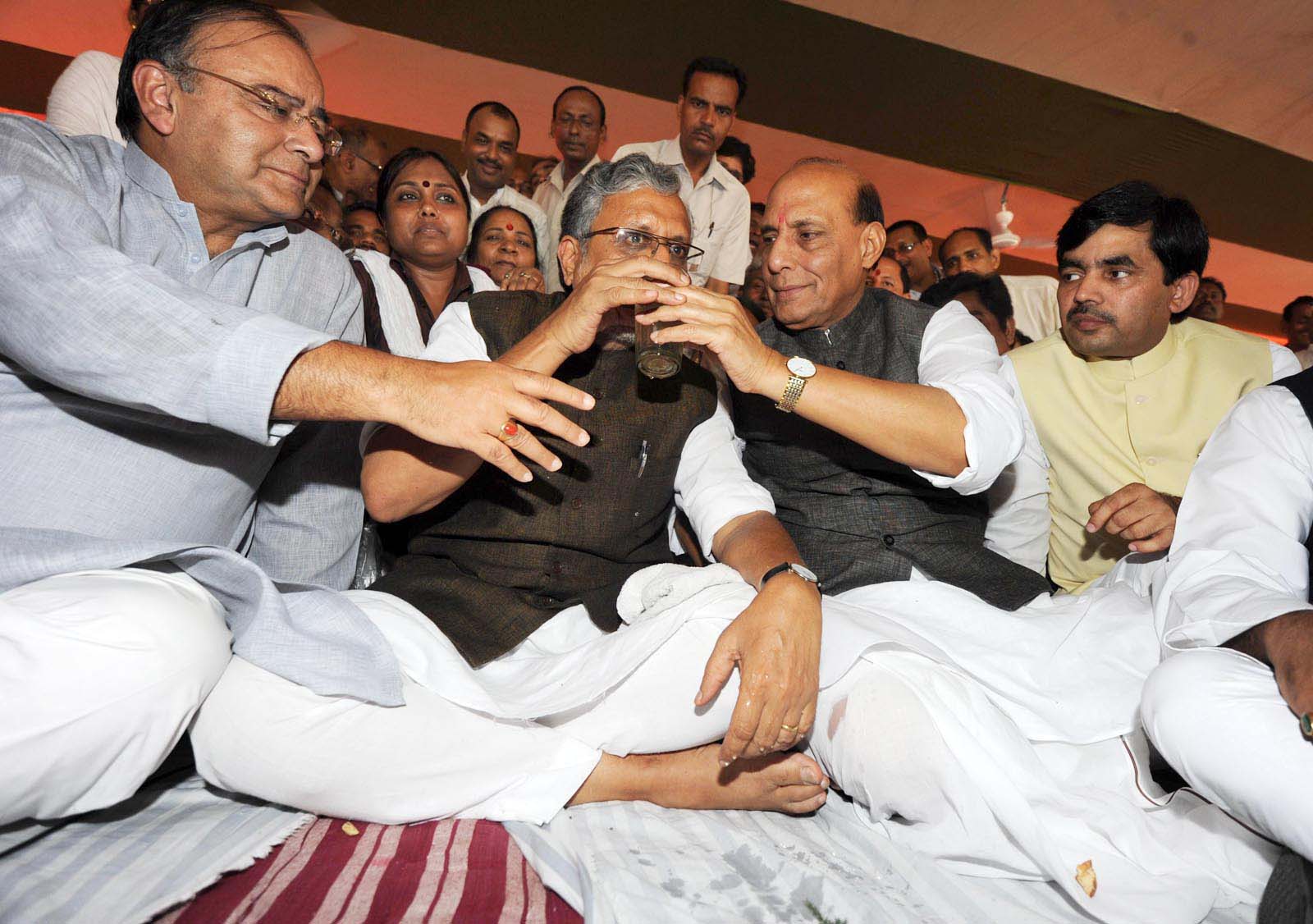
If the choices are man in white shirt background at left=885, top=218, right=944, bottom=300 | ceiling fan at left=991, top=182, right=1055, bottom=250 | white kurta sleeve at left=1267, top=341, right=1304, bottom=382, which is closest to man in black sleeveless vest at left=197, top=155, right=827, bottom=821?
white kurta sleeve at left=1267, top=341, right=1304, bottom=382

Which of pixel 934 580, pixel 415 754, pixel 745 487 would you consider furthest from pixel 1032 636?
pixel 415 754

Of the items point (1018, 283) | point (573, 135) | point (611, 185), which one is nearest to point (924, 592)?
point (611, 185)

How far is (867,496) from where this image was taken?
222cm

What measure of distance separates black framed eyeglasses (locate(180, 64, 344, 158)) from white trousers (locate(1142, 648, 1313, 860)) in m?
2.11

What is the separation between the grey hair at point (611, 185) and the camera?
2.09m

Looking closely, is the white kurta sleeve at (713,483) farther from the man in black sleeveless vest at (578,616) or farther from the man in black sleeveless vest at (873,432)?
the man in black sleeveless vest at (873,432)

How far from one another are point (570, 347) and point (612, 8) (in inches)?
220

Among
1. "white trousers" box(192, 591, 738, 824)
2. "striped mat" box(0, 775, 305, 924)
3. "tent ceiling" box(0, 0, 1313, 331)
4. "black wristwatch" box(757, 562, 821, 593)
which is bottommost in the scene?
"striped mat" box(0, 775, 305, 924)

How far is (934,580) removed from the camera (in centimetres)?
210

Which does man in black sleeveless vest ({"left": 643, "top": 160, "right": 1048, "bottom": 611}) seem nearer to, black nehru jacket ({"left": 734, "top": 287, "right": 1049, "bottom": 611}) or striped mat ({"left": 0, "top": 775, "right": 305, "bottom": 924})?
black nehru jacket ({"left": 734, "top": 287, "right": 1049, "bottom": 611})

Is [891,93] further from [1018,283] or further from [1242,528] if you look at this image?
[1242,528]

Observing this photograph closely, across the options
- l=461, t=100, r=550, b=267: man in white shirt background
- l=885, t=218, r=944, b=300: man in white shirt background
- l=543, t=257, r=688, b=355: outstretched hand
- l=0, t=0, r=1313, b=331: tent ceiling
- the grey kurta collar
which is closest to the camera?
l=543, t=257, r=688, b=355: outstretched hand

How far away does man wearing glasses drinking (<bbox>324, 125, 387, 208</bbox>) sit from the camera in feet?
15.4

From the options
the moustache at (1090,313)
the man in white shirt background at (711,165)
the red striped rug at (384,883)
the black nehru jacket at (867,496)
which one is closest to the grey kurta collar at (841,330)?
the black nehru jacket at (867,496)
